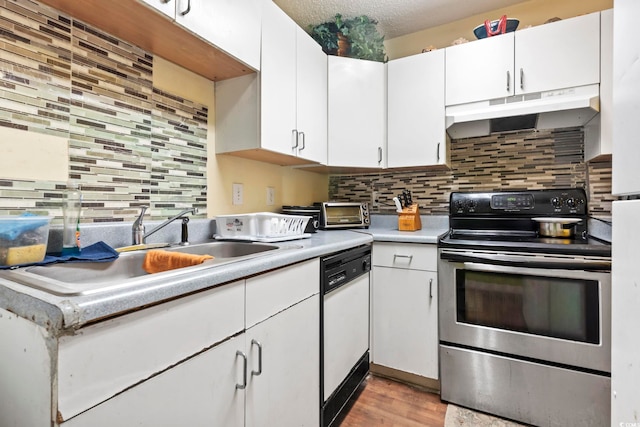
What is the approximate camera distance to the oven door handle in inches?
55.1

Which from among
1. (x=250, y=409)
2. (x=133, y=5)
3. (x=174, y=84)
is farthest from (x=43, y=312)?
(x=174, y=84)

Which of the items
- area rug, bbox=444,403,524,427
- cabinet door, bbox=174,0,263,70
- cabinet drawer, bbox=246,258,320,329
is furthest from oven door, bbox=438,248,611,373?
cabinet door, bbox=174,0,263,70

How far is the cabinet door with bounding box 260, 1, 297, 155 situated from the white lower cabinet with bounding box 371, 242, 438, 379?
2.86 ft

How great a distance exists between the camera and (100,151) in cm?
119

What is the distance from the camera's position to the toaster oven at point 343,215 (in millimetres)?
2182

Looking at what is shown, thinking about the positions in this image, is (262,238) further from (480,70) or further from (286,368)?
(480,70)

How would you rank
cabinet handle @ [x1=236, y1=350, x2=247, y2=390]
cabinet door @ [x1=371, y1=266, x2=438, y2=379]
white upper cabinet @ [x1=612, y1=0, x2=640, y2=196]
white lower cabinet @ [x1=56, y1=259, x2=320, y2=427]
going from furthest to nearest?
cabinet door @ [x1=371, y1=266, x2=438, y2=379] < cabinet handle @ [x1=236, y1=350, x2=247, y2=390] < white lower cabinet @ [x1=56, y1=259, x2=320, y2=427] < white upper cabinet @ [x1=612, y1=0, x2=640, y2=196]

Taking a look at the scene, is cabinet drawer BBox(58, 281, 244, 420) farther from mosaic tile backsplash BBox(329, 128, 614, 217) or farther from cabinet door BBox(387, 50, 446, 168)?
mosaic tile backsplash BBox(329, 128, 614, 217)

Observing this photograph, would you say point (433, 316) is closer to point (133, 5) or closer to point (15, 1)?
point (133, 5)

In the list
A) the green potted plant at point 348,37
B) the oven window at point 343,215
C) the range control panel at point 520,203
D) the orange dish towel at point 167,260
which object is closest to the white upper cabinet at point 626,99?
the orange dish towel at point 167,260

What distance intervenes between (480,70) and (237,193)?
1.71 metres

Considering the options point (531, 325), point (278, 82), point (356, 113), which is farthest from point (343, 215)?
point (531, 325)

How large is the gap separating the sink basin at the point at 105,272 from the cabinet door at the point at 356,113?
3.39ft

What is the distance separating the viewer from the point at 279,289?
43.1 inches
